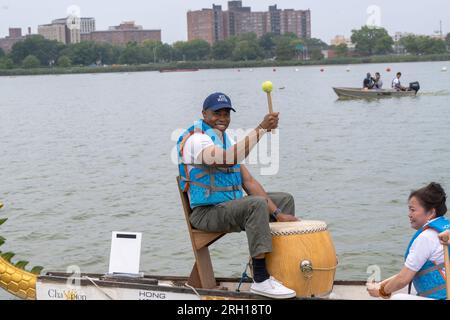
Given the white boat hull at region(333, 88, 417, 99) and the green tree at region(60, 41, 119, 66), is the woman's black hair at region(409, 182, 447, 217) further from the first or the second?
the green tree at region(60, 41, 119, 66)

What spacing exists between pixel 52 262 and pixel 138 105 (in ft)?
146

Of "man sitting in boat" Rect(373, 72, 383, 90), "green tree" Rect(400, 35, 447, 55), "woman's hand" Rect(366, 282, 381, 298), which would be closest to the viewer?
"woman's hand" Rect(366, 282, 381, 298)

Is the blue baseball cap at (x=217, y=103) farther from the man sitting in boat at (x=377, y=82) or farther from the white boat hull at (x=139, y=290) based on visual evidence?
the man sitting in boat at (x=377, y=82)

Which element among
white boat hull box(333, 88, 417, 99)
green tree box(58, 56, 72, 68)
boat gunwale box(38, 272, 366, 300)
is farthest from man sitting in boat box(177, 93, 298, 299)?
green tree box(58, 56, 72, 68)

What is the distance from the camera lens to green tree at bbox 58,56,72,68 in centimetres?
16575

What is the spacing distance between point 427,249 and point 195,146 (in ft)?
6.78

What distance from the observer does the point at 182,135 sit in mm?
7504

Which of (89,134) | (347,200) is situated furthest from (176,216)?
(89,134)

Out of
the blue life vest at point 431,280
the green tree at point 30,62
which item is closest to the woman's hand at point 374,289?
the blue life vest at point 431,280

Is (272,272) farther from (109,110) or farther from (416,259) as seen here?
(109,110)

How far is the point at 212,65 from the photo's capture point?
17338 centimetres

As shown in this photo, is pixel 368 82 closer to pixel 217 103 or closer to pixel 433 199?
pixel 217 103

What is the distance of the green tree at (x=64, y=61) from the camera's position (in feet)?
544

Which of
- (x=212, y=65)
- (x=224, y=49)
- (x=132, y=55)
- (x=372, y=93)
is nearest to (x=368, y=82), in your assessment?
(x=372, y=93)
